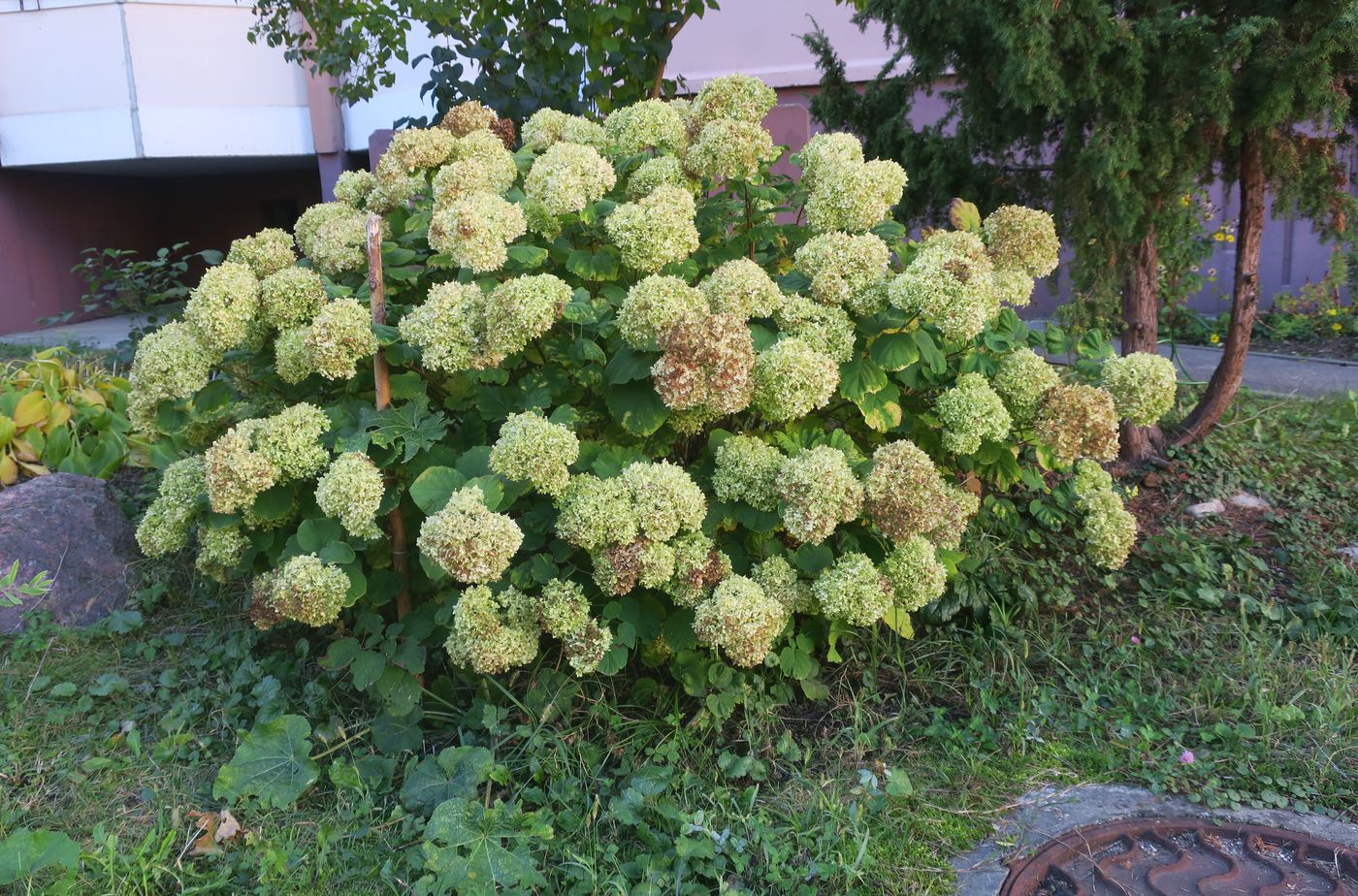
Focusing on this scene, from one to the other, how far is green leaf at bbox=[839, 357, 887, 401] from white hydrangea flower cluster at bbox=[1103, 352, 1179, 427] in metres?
0.63

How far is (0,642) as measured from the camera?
10.4 ft

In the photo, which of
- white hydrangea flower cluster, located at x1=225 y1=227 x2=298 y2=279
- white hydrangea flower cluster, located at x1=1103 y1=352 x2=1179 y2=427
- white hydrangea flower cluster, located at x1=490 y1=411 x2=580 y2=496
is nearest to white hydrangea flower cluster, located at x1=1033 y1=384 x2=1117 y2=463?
white hydrangea flower cluster, located at x1=1103 y1=352 x2=1179 y2=427

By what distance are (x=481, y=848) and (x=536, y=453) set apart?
2.85 ft

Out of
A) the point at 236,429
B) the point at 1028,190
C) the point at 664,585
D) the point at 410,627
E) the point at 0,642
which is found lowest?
the point at 0,642

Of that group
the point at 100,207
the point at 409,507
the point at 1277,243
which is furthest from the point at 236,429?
the point at 100,207

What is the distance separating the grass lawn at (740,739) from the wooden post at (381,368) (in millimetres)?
428

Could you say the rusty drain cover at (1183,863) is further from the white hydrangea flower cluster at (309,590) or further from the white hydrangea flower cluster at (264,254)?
the white hydrangea flower cluster at (264,254)

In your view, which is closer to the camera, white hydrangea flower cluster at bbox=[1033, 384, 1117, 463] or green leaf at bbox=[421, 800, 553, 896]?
green leaf at bbox=[421, 800, 553, 896]

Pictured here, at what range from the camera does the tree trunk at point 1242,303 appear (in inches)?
146

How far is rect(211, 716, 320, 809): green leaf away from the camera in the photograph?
2.40 m

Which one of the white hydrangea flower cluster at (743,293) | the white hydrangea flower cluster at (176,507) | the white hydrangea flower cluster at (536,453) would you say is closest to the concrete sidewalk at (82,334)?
the white hydrangea flower cluster at (176,507)

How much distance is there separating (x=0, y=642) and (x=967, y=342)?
124 inches

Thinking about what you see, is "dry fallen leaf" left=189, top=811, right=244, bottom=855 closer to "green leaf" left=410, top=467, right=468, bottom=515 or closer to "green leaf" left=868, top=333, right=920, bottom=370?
"green leaf" left=410, top=467, right=468, bottom=515

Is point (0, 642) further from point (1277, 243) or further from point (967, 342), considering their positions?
point (1277, 243)
